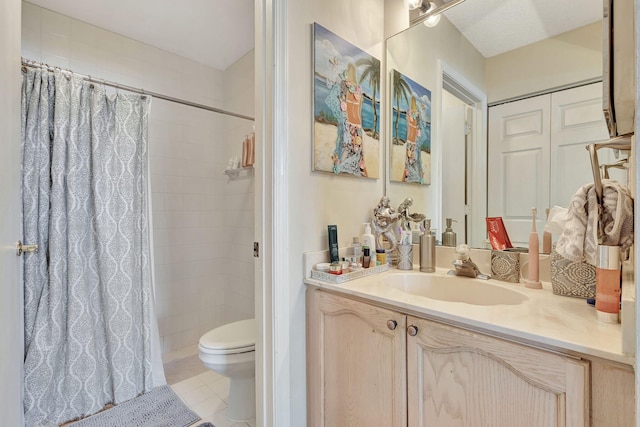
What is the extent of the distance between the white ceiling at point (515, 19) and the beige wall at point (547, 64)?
0.10 ft

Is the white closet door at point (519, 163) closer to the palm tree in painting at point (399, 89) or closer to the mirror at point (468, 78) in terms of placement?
the mirror at point (468, 78)

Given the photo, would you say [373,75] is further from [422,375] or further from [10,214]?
[10,214]

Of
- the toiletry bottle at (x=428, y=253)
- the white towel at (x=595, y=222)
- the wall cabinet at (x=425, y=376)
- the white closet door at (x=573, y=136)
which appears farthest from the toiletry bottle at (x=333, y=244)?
the white closet door at (x=573, y=136)

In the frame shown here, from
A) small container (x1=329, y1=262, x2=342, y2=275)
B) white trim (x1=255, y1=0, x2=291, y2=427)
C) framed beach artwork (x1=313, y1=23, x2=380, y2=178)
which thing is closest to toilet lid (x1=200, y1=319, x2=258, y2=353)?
white trim (x1=255, y1=0, x2=291, y2=427)

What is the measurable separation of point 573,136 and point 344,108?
0.88 m

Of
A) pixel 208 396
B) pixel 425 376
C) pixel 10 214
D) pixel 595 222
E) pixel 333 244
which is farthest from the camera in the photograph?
pixel 208 396

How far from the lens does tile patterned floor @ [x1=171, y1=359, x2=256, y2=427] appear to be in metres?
1.49

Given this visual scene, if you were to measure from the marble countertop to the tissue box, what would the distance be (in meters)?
0.03

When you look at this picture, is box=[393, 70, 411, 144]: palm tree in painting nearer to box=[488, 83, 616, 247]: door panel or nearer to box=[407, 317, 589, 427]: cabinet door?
box=[488, 83, 616, 247]: door panel

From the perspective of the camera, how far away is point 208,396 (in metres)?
1.69

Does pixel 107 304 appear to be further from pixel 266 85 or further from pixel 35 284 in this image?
pixel 266 85

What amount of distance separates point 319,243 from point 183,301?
1595 millimetres

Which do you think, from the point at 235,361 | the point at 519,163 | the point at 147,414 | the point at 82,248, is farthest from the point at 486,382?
the point at 82,248

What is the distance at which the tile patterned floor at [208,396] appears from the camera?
4.89 ft
